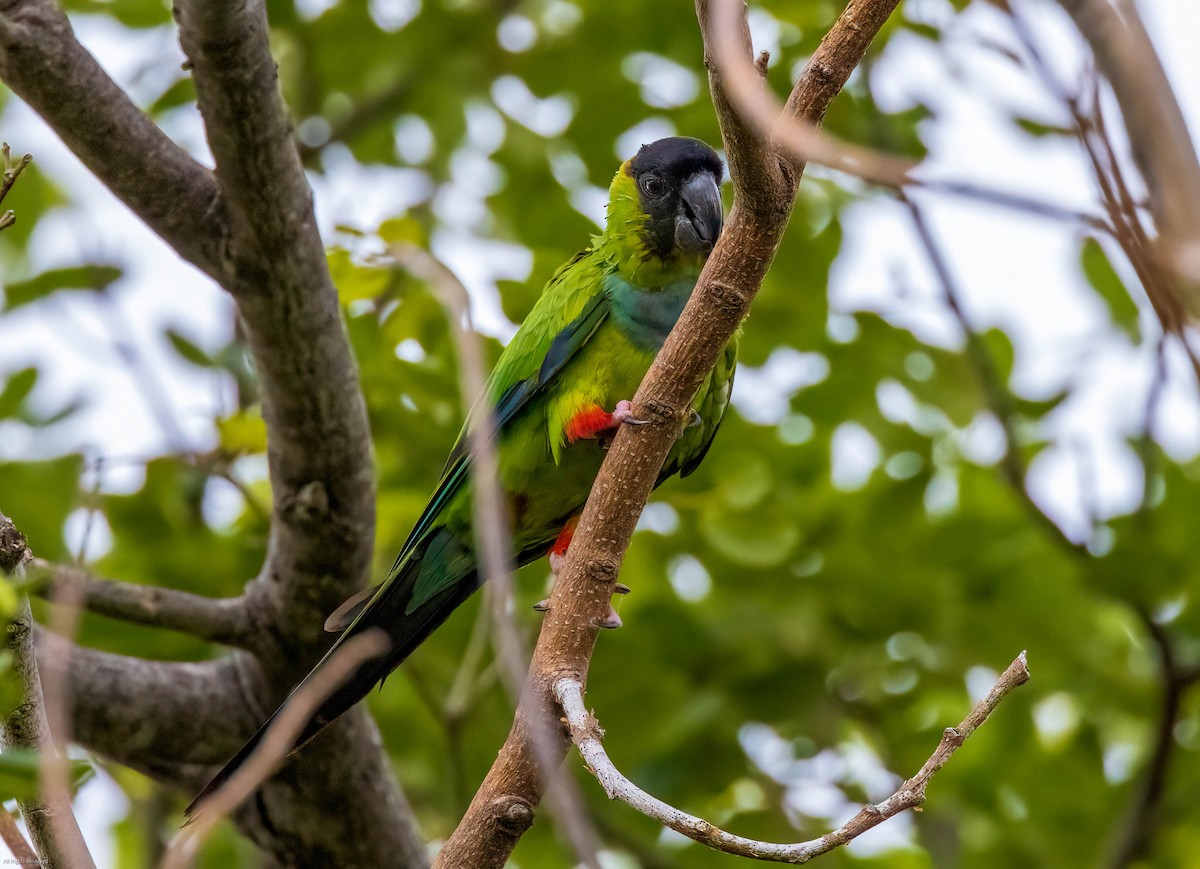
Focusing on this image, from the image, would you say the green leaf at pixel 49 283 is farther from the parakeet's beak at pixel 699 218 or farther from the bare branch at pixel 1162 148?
the bare branch at pixel 1162 148

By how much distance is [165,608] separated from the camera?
3881 mm

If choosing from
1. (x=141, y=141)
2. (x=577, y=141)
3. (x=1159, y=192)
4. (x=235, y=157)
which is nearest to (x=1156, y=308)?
(x=1159, y=192)

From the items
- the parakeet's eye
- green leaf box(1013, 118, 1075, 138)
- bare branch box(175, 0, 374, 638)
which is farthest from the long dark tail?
green leaf box(1013, 118, 1075, 138)

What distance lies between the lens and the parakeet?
4.11 meters

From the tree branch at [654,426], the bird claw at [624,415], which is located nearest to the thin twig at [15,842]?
the tree branch at [654,426]

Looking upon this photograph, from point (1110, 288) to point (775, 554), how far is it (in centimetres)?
194

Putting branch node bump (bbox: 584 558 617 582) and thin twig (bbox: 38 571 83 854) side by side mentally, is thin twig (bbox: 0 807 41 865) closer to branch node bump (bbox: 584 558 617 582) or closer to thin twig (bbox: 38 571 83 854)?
thin twig (bbox: 38 571 83 854)

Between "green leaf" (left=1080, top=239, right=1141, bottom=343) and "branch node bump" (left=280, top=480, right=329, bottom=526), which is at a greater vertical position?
"branch node bump" (left=280, top=480, right=329, bottom=526)

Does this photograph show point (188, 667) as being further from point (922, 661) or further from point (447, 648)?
point (922, 661)

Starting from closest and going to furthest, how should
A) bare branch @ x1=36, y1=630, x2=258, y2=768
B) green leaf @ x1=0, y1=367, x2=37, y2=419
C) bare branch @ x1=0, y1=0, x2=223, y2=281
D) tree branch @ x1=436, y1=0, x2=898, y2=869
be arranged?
tree branch @ x1=436, y1=0, x2=898, y2=869, bare branch @ x1=0, y1=0, x2=223, y2=281, bare branch @ x1=36, y1=630, x2=258, y2=768, green leaf @ x1=0, y1=367, x2=37, y2=419

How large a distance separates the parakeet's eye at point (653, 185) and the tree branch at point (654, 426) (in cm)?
167

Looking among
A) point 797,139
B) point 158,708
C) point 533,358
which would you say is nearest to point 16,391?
point 158,708

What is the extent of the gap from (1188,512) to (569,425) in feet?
7.58

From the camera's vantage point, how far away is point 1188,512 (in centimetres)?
462
